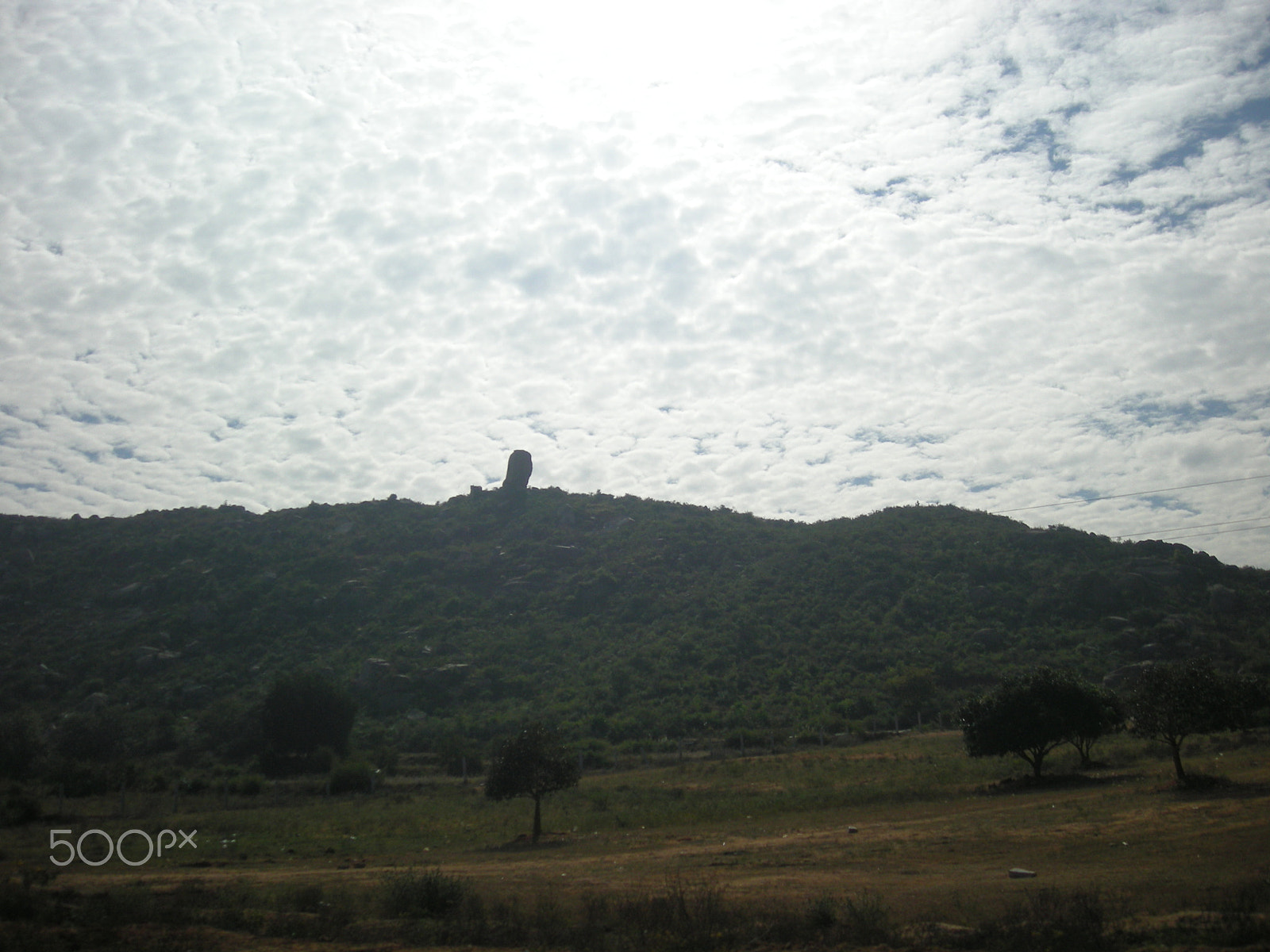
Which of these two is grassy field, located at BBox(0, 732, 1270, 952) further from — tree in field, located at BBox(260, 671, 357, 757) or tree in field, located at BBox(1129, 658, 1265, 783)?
tree in field, located at BBox(260, 671, 357, 757)

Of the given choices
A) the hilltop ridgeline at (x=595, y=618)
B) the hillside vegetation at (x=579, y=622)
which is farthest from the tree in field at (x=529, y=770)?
the hilltop ridgeline at (x=595, y=618)

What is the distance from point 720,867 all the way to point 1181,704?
1763 centimetres

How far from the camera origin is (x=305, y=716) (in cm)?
5331

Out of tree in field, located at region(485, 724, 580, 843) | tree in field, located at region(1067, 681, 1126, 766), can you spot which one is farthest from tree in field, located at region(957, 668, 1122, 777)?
tree in field, located at region(485, 724, 580, 843)

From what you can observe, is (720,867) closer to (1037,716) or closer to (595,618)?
(1037,716)

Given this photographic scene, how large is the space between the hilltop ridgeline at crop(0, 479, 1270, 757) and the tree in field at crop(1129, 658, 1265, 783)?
26.8 meters

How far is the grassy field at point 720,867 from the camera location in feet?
37.5

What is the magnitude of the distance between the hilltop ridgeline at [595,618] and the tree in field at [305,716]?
3580mm

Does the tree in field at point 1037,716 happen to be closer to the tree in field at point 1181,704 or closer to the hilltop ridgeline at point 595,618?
the tree in field at point 1181,704

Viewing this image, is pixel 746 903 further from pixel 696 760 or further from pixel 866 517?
pixel 866 517

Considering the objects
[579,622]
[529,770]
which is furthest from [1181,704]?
[579,622]

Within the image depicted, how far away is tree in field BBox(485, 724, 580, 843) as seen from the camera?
26.8 meters

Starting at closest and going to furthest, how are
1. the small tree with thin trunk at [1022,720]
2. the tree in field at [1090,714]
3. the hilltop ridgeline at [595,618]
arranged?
the small tree with thin trunk at [1022,720]
the tree in field at [1090,714]
the hilltop ridgeline at [595,618]

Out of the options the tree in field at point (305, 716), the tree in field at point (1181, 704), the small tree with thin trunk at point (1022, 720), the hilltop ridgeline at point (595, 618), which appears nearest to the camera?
the tree in field at point (1181, 704)
